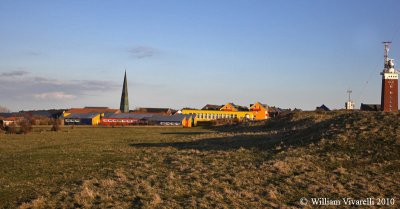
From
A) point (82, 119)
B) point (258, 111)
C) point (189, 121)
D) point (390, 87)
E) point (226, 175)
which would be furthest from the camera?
point (258, 111)

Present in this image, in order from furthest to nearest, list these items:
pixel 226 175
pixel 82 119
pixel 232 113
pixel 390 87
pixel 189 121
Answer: pixel 232 113, pixel 82 119, pixel 189 121, pixel 390 87, pixel 226 175

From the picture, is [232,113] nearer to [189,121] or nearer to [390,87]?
[189,121]

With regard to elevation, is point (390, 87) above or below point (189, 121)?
above

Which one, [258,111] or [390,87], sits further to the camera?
[258,111]

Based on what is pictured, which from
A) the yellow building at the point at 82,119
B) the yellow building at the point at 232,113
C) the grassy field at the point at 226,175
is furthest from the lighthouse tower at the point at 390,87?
the yellow building at the point at 82,119

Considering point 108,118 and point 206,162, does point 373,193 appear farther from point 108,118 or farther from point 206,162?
point 108,118

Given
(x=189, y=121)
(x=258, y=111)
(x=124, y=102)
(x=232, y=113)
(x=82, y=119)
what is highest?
(x=124, y=102)

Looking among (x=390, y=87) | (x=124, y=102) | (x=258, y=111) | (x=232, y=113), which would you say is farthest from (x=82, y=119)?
(x=390, y=87)

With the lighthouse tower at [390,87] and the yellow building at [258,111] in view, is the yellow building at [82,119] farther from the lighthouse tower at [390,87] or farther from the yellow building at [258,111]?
the lighthouse tower at [390,87]

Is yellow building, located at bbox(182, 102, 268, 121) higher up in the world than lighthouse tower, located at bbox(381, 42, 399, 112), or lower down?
lower down

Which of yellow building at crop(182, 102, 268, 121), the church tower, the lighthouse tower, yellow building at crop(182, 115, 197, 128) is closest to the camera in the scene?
the lighthouse tower

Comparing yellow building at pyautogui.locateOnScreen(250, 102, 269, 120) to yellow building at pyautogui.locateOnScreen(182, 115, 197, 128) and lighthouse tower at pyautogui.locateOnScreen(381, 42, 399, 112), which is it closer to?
yellow building at pyautogui.locateOnScreen(182, 115, 197, 128)

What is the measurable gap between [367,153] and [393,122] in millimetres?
8022

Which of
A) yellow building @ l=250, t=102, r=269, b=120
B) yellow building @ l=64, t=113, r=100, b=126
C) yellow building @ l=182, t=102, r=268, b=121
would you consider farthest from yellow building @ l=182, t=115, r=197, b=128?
yellow building @ l=64, t=113, r=100, b=126
